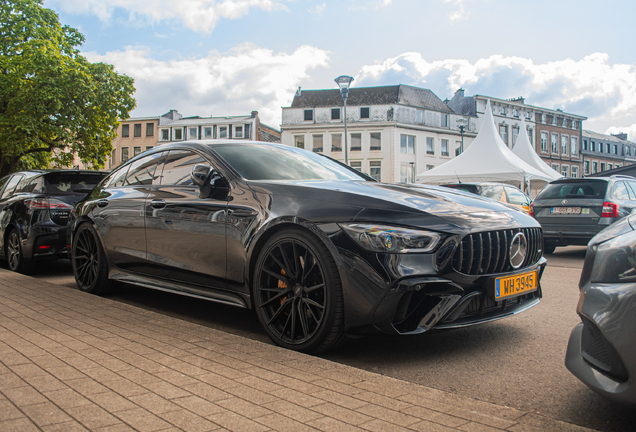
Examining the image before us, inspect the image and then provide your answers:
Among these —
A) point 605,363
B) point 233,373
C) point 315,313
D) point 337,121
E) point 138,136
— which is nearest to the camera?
point 605,363

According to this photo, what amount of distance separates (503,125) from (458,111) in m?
5.82

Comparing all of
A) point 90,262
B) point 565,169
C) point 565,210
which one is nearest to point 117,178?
point 90,262

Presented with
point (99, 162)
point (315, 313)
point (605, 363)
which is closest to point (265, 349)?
point (315, 313)

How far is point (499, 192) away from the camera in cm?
1155

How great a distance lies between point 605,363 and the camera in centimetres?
211

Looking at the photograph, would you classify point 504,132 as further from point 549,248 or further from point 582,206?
point 582,206

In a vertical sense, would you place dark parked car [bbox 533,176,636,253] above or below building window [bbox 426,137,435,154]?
below

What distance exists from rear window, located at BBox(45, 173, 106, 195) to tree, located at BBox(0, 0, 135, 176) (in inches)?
688

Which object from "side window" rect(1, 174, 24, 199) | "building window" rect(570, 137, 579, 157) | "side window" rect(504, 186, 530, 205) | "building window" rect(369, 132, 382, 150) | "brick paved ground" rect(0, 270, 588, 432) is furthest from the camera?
"building window" rect(570, 137, 579, 157)

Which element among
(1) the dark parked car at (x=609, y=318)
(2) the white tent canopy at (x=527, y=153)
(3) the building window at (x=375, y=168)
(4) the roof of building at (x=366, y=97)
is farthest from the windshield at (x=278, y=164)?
(4) the roof of building at (x=366, y=97)

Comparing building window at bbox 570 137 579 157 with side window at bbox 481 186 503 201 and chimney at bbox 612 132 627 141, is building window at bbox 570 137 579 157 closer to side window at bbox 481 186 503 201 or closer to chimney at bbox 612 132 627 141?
chimney at bbox 612 132 627 141

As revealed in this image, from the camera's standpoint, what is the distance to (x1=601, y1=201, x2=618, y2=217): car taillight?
942cm

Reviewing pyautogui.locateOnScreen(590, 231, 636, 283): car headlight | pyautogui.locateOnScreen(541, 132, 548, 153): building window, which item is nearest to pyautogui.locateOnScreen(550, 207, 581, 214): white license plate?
pyautogui.locateOnScreen(590, 231, 636, 283): car headlight

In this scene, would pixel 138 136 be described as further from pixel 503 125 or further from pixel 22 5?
pixel 503 125
